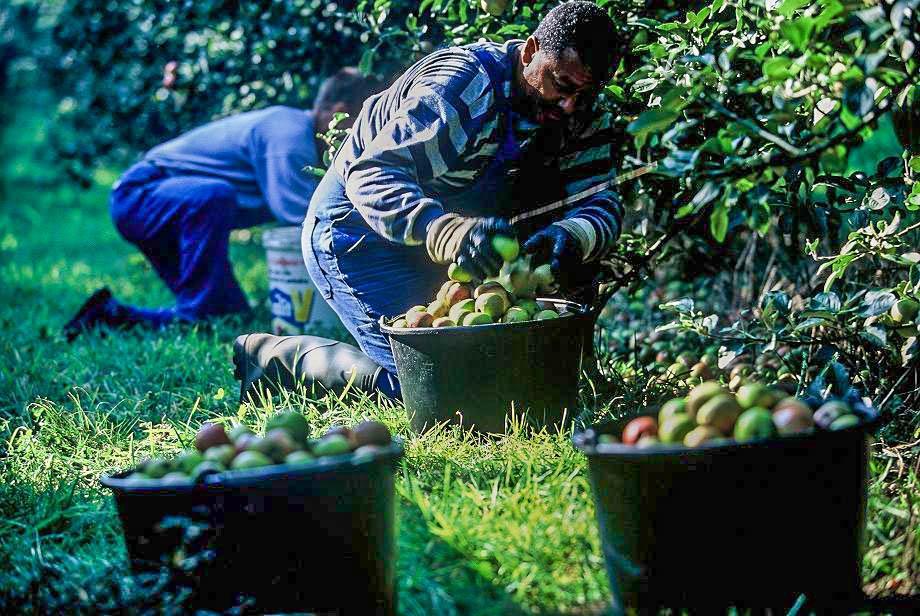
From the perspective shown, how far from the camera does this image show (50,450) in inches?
126

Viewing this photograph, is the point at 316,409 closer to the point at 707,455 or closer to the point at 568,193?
the point at 568,193

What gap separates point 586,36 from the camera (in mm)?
2906

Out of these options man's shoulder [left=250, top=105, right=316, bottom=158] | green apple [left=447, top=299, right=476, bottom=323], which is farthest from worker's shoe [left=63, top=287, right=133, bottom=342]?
green apple [left=447, top=299, right=476, bottom=323]

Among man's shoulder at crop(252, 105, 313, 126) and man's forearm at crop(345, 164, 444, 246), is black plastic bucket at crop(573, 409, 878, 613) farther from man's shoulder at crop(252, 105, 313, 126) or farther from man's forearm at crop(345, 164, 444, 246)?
man's shoulder at crop(252, 105, 313, 126)

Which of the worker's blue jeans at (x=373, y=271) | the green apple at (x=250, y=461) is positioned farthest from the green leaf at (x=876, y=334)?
the green apple at (x=250, y=461)

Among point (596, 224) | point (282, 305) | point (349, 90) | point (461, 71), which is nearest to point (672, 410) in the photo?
point (596, 224)

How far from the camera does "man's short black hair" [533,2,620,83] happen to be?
291 centimetres

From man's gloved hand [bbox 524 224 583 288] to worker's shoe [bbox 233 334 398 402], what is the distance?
2.34 ft

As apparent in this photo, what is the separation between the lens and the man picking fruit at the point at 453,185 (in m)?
2.96

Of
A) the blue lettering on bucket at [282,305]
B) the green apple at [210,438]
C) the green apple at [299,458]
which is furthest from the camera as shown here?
the blue lettering on bucket at [282,305]

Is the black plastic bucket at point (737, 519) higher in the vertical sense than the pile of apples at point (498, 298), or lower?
lower

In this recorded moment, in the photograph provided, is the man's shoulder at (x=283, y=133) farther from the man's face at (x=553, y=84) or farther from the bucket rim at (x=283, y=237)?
the man's face at (x=553, y=84)

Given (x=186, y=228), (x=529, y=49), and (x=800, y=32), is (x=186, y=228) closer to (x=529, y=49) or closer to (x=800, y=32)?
(x=529, y=49)

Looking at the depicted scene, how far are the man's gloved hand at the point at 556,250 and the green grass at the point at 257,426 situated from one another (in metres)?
0.50
